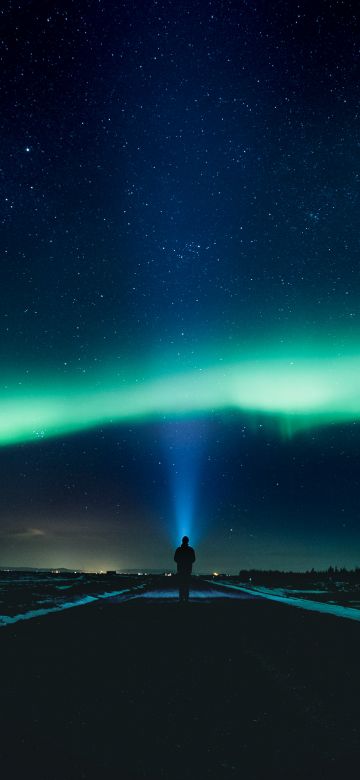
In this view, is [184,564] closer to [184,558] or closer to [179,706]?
[184,558]

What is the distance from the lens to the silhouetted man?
19703 mm

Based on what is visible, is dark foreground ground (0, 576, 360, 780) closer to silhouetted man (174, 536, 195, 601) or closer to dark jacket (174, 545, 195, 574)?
silhouetted man (174, 536, 195, 601)

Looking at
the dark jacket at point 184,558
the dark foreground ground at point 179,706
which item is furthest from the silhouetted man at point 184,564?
the dark foreground ground at point 179,706

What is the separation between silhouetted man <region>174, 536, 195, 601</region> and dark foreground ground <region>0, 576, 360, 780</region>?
8596mm

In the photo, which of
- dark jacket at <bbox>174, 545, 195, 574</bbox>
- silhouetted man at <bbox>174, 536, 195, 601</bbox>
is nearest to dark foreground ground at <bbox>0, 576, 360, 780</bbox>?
silhouetted man at <bbox>174, 536, 195, 601</bbox>

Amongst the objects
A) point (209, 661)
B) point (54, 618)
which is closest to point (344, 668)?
point (209, 661)

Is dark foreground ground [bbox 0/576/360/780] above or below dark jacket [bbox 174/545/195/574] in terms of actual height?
below

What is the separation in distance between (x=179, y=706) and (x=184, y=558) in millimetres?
14836

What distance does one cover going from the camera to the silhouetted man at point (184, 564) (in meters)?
19.7

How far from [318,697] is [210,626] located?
7280 mm

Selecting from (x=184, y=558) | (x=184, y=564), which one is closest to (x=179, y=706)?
(x=184, y=564)

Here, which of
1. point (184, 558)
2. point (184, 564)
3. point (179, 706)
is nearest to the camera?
point (179, 706)

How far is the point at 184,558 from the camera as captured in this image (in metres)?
20.2

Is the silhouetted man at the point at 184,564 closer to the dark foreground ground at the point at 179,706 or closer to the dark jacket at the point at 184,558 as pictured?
the dark jacket at the point at 184,558
